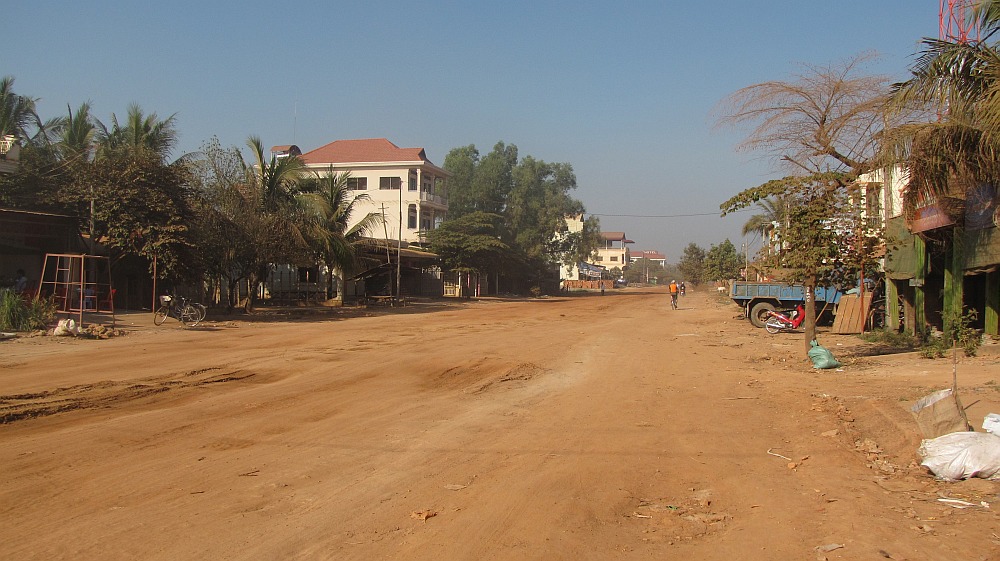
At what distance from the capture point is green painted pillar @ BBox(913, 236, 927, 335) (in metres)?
17.7

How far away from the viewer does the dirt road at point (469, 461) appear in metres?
4.92

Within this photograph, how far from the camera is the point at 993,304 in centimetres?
1559

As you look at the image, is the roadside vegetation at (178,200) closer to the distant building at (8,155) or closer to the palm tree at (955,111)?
the distant building at (8,155)

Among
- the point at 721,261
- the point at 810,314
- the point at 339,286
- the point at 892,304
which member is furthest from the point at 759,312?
the point at 721,261

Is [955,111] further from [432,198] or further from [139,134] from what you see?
[432,198]

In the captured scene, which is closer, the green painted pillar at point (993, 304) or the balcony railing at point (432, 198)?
the green painted pillar at point (993, 304)

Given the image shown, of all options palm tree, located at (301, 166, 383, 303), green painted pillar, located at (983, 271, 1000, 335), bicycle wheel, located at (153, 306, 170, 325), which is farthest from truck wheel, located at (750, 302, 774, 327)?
bicycle wheel, located at (153, 306, 170, 325)

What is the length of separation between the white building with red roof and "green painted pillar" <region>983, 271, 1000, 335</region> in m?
44.4

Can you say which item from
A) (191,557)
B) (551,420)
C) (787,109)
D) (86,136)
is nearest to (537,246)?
(86,136)

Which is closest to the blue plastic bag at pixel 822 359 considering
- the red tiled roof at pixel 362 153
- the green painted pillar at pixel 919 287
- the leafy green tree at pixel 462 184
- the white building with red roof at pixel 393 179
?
the green painted pillar at pixel 919 287

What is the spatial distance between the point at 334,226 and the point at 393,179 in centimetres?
2648

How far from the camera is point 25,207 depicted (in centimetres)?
2692

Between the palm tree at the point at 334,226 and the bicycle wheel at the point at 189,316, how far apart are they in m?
7.99

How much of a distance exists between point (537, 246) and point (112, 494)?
212 feet
